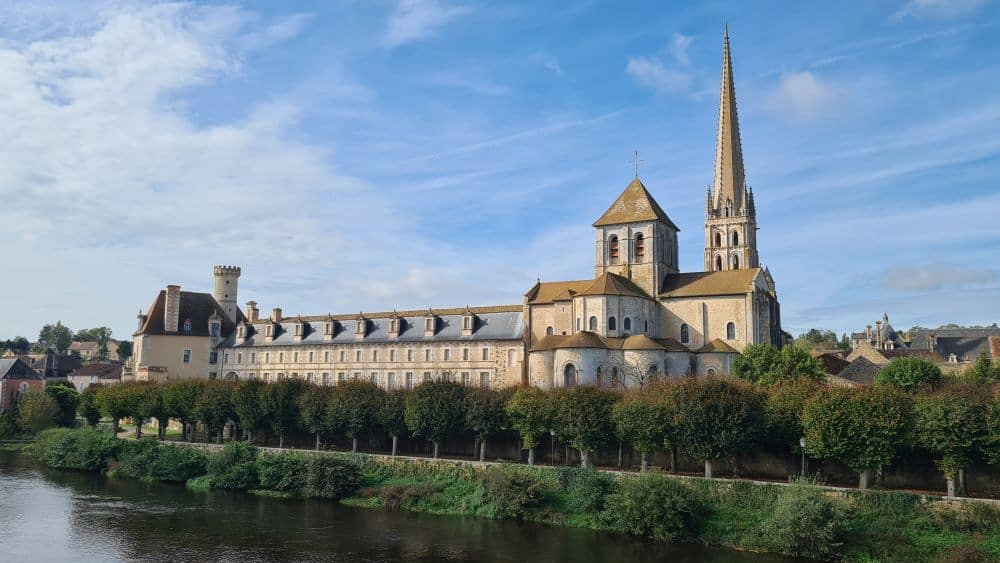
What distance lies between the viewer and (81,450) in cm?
4969

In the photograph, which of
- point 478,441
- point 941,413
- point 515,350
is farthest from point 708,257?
point 941,413

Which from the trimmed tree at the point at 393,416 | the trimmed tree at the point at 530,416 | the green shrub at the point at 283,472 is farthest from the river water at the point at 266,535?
the trimmed tree at the point at 393,416

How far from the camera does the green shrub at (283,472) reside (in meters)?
41.4

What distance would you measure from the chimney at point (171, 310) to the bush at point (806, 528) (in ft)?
184

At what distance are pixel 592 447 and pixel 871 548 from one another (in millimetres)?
13781

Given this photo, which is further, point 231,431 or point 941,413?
point 231,431

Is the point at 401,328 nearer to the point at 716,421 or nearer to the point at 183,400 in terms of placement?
the point at 183,400

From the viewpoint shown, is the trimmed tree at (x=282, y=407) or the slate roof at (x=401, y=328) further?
the slate roof at (x=401, y=328)

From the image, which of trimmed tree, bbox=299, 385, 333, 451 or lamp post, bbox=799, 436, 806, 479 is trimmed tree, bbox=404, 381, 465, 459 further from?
lamp post, bbox=799, 436, 806, 479

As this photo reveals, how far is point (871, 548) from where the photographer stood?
92.9 feet

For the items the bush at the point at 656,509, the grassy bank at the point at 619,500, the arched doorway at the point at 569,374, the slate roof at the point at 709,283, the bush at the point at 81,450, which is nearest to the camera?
the grassy bank at the point at 619,500

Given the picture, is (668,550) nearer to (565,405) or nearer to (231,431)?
(565,405)

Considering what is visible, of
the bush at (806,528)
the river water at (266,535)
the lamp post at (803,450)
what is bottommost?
the river water at (266,535)

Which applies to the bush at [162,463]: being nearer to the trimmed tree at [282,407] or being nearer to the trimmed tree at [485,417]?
the trimmed tree at [282,407]
